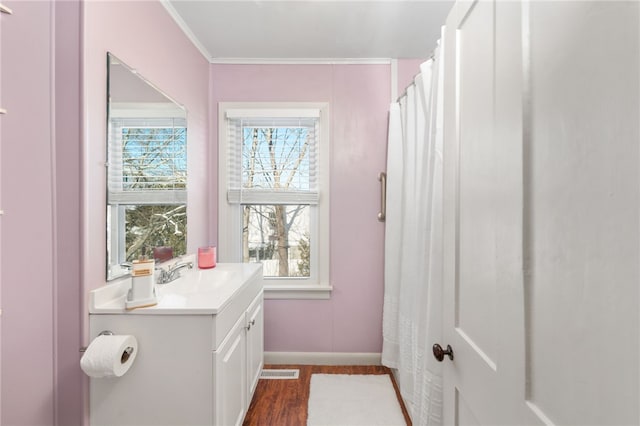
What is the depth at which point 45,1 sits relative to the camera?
1.08m

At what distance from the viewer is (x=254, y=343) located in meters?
1.83

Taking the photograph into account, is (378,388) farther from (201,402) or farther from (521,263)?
(521,263)

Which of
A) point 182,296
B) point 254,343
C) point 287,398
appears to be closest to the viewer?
point 182,296

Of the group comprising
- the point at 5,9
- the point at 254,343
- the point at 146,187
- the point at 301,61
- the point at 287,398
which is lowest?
the point at 287,398

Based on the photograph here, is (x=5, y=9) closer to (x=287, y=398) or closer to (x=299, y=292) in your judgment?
(x=299, y=292)

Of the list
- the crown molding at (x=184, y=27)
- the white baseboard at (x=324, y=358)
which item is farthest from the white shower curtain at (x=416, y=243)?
the crown molding at (x=184, y=27)

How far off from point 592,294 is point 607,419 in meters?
0.17

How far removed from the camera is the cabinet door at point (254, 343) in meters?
1.69

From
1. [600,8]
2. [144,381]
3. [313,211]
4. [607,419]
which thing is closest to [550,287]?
[607,419]

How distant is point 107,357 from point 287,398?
1.27m

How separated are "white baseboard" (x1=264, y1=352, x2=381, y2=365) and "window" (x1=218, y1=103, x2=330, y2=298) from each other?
0.46m

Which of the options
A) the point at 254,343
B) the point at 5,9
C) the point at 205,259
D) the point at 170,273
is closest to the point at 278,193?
the point at 205,259

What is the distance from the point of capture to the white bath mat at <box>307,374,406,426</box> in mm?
1758

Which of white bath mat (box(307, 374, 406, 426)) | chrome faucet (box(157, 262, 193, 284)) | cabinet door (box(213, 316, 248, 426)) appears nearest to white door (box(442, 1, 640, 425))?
cabinet door (box(213, 316, 248, 426))
